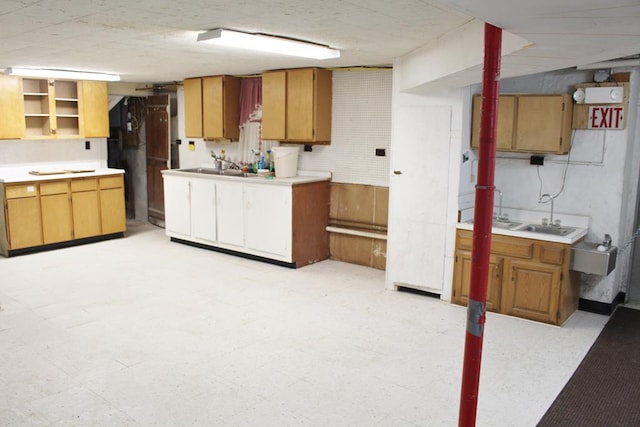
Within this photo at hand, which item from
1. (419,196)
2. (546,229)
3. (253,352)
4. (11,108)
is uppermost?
(11,108)

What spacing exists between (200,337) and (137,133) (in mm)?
5937

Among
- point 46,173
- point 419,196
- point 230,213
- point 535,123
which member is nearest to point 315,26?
point 419,196

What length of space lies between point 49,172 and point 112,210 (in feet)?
3.24

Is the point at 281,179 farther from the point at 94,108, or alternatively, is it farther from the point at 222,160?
the point at 94,108

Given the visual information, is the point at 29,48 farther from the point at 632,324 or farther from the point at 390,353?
the point at 632,324

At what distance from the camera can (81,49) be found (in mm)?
4914

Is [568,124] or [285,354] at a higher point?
[568,124]

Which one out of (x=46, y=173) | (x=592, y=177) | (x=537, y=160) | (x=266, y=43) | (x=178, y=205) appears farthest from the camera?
(x=178, y=205)

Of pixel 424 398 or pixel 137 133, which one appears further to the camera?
pixel 137 133

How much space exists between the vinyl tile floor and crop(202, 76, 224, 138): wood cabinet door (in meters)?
2.33

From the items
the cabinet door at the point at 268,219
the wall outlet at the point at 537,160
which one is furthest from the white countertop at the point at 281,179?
the wall outlet at the point at 537,160

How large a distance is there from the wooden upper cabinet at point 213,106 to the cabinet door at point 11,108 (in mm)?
2180

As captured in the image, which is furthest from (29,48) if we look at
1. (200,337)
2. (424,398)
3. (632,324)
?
(632,324)

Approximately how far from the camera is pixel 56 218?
23.3 ft
